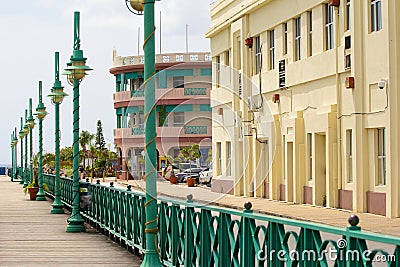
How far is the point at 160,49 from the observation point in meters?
86.9

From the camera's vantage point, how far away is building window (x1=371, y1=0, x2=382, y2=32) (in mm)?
27680

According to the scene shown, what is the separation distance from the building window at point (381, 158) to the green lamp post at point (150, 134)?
17.0 m

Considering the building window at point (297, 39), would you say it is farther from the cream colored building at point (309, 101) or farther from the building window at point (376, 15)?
the building window at point (376, 15)

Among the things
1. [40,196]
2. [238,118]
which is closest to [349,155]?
[238,118]

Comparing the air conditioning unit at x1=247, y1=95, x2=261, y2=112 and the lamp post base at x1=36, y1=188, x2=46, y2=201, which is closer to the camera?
the lamp post base at x1=36, y1=188, x2=46, y2=201

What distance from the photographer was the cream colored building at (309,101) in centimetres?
2723

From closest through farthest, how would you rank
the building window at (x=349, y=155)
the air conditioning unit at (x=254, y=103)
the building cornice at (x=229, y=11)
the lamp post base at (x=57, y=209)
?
the lamp post base at (x=57, y=209)
the building window at (x=349, y=155)
the building cornice at (x=229, y=11)
the air conditioning unit at (x=254, y=103)

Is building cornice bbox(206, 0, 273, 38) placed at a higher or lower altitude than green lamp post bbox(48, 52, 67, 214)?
higher

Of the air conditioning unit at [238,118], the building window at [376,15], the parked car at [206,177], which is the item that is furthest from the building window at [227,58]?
the building window at [376,15]

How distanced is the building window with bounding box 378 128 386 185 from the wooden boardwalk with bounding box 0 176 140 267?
9.95 meters


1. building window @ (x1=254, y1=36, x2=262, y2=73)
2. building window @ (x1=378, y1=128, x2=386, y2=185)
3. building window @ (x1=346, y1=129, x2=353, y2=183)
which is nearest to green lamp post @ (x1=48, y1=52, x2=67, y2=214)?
building window @ (x1=346, y1=129, x2=353, y2=183)

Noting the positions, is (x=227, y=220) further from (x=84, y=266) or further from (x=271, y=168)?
(x=271, y=168)

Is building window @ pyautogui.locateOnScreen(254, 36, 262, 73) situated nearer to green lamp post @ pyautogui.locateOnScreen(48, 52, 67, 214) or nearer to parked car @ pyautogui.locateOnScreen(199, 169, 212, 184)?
green lamp post @ pyautogui.locateOnScreen(48, 52, 67, 214)

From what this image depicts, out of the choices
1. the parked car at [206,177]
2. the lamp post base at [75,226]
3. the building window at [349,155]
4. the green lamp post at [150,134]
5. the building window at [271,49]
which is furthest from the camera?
the parked car at [206,177]
